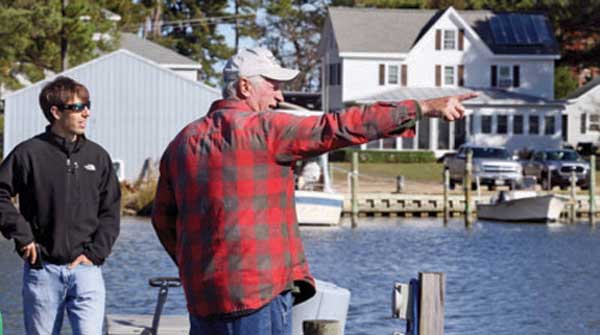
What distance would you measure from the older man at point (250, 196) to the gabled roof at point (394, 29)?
65.1 m

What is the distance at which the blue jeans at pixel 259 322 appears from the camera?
605cm

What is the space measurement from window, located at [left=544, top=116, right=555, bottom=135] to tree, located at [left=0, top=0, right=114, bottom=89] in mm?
26393

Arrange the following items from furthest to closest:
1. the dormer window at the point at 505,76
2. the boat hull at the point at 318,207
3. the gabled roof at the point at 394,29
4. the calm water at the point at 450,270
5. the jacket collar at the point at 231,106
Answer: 1. the dormer window at the point at 505,76
2. the gabled roof at the point at 394,29
3. the boat hull at the point at 318,207
4. the calm water at the point at 450,270
5. the jacket collar at the point at 231,106

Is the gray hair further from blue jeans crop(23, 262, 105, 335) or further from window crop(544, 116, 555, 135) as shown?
window crop(544, 116, 555, 135)

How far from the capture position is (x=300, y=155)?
5.96 m

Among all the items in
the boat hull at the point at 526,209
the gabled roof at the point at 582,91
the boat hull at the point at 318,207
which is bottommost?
the boat hull at the point at 526,209

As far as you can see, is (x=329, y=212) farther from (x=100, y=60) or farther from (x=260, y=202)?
(x=260, y=202)

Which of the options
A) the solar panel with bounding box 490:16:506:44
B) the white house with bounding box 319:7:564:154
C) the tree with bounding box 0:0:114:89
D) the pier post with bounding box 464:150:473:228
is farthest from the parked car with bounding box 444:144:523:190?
the solar panel with bounding box 490:16:506:44

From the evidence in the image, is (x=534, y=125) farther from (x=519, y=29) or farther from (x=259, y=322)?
(x=259, y=322)

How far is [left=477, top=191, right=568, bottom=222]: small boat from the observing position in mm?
43812

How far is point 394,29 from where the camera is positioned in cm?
7369

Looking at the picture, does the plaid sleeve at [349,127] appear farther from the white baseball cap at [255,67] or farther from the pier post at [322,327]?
the pier post at [322,327]

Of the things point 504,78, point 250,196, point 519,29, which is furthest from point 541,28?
point 250,196

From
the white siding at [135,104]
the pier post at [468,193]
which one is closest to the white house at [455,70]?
the white siding at [135,104]
